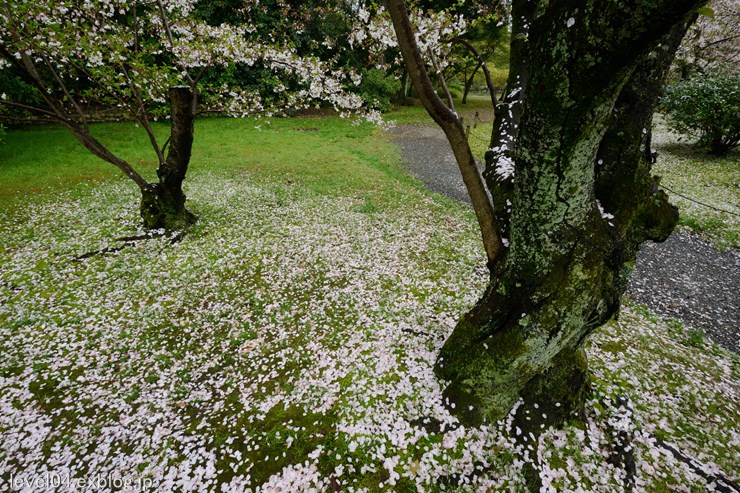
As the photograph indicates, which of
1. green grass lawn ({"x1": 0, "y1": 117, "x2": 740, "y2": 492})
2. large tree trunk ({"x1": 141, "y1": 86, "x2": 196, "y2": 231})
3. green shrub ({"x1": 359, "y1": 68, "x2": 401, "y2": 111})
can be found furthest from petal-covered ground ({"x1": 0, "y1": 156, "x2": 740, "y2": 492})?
green shrub ({"x1": 359, "y1": 68, "x2": 401, "y2": 111})

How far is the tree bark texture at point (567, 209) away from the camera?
2338 millimetres

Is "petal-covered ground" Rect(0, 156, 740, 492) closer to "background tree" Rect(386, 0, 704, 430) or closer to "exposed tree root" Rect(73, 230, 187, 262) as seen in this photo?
"exposed tree root" Rect(73, 230, 187, 262)

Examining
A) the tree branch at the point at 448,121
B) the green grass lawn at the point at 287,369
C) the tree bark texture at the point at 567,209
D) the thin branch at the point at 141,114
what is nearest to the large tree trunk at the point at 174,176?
the thin branch at the point at 141,114

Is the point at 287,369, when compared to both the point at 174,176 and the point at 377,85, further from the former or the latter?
the point at 377,85

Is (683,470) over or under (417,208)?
under

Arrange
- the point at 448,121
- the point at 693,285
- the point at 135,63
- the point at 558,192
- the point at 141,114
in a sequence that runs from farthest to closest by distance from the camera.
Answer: the point at 141,114 < the point at 693,285 < the point at 135,63 < the point at 448,121 < the point at 558,192

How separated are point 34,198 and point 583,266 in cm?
1867

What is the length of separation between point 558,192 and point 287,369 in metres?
5.06

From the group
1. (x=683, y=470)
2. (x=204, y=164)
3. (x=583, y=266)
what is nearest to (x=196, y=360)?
(x=583, y=266)

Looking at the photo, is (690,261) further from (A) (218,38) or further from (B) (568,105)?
(A) (218,38)

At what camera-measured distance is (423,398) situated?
509 centimetres

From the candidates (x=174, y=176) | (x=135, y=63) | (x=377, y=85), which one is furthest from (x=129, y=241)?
(x=377, y=85)

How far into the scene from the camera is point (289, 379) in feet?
18.4

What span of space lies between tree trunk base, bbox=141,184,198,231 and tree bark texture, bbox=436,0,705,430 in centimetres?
940
